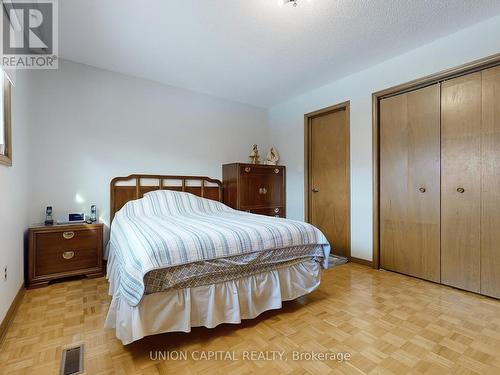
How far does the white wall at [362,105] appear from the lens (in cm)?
234

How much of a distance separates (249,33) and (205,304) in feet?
7.66

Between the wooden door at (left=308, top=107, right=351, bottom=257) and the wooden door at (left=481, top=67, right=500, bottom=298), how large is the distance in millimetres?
1361

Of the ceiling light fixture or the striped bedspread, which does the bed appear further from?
the ceiling light fixture

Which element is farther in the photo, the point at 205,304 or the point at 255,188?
the point at 255,188

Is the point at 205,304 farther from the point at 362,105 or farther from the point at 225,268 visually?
the point at 362,105

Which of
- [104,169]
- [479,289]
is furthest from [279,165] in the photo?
[479,289]

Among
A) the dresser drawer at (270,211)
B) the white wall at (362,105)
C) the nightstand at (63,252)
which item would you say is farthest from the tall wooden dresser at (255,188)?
the nightstand at (63,252)

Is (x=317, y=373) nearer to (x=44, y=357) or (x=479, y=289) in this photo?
(x=44, y=357)

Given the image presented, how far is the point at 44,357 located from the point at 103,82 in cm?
287

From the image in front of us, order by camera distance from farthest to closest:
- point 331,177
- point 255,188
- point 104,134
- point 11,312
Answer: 1. point 255,188
2. point 331,177
3. point 104,134
4. point 11,312

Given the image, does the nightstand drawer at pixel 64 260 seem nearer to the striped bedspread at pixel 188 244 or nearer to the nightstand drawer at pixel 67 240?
the nightstand drawer at pixel 67 240

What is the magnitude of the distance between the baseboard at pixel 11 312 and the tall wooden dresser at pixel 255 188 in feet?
8.05

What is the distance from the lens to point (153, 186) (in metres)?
3.41

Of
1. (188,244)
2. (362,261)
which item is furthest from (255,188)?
(188,244)
